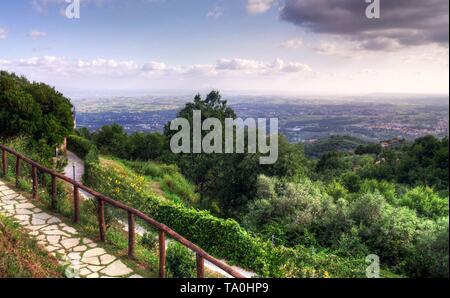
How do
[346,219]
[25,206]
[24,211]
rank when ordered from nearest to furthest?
1. [24,211]
2. [25,206]
3. [346,219]

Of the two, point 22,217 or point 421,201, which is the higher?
point 22,217

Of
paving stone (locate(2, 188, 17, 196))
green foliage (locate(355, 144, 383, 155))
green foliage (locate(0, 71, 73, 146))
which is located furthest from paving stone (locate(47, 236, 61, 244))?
green foliage (locate(355, 144, 383, 155))

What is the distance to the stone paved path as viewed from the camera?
579 cm

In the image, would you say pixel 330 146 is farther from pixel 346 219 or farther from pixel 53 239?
pixel 53 239

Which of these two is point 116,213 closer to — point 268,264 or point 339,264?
point 268,264

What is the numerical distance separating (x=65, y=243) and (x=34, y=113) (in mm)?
14084

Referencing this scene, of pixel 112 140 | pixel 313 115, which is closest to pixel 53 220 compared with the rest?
pixel 313 115

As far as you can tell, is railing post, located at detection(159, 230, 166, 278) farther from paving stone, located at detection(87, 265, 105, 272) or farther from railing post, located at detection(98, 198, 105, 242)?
railing post, located at detection(98, 198, 105, 242)

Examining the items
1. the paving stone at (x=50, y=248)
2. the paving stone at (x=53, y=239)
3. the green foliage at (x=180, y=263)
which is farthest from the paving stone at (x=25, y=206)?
the green foliage at (x=180, y=263)

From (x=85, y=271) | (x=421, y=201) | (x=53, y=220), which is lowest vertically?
(x=421, y=201)

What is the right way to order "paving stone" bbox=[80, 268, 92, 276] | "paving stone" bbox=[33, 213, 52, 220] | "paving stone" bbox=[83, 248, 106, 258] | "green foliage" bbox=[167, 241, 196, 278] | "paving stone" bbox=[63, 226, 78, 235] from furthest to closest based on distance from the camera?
1. "paving stone" bbox=[33, 213, 52, 220]
2. "paving stone" bbox=[63, 226, 78, 235]
3. "paving stone" bbox=[83, 248, 106, 258]
4. "green foliage" bbox=[167, 241, 196, 278]
5. "paving stone" bbox=[80, 268, 92, 276]

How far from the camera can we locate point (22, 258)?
17.9 feet

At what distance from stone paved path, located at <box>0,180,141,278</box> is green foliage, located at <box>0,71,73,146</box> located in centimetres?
1018
